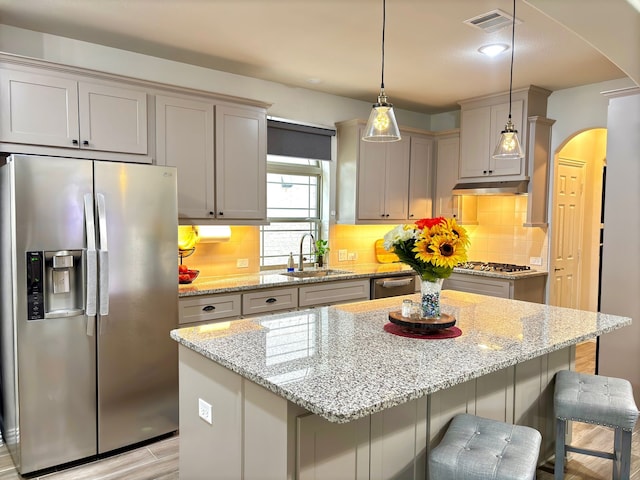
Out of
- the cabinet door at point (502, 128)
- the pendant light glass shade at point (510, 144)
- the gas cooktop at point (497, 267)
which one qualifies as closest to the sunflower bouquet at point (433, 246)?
the pendant light glass shade at point (510, 144)

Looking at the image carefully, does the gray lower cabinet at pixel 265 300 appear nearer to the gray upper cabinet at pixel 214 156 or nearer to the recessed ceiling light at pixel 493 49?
the gray upper cabinet at pixel 214 156

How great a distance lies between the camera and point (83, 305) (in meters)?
2.76

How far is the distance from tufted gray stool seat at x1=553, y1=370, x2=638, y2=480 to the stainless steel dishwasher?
84.3 inches

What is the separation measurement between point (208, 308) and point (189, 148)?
1209mm

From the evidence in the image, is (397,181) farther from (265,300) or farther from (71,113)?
(71,113)

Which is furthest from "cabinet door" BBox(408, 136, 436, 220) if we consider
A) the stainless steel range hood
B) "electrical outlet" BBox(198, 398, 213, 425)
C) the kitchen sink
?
"electrical outlet" BBox(198, 398, 213, 425)

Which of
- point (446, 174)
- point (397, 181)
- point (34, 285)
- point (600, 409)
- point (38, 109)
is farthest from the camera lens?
point (446, 174)

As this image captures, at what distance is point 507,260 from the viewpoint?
5.20 m

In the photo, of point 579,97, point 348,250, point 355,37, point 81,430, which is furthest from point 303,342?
point 579,97

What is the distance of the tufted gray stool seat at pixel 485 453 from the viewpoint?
1646 millimetres

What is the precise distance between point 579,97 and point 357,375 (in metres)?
4.12

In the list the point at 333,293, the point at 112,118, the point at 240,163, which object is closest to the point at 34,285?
the point at 112,118

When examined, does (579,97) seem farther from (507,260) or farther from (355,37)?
(355,37)

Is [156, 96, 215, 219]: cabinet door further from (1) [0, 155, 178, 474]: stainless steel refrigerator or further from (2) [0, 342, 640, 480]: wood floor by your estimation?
(2) [0, 342, 640, 480]: wood floor
